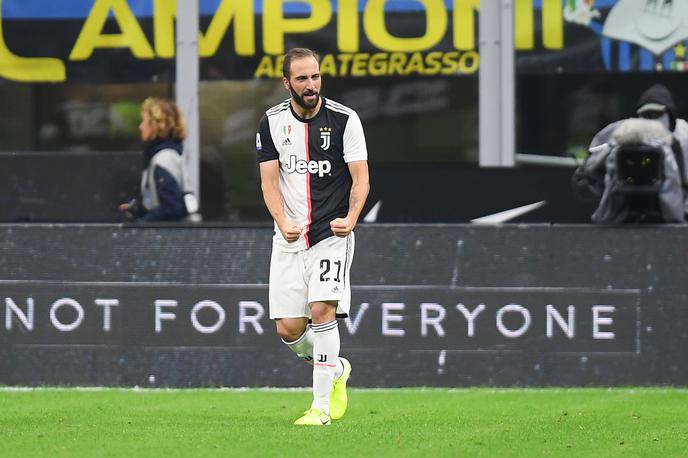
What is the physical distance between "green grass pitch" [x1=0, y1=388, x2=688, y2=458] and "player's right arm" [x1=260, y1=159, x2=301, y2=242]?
1.03 meters

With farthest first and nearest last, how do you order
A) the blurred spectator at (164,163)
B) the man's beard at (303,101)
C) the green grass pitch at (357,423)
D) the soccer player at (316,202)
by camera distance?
the blurred spectator at (164,163), the soccer player at (316,202), the man's beard at (303,101), the green grass pitch at (357,423)

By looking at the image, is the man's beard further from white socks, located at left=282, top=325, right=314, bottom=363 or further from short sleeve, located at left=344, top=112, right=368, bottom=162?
white socks, located at left=282, top=325, right=314, bottom=363

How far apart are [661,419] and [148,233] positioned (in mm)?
4198

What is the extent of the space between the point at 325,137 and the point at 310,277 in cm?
76

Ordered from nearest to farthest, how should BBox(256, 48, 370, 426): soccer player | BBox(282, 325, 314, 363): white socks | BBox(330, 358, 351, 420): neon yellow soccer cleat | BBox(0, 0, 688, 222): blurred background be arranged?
BBox(256, 48, 370, 426): soccer player < BBox(330, 358, 351, 420): neon yellow soccer cleat < BBox(282, 325, 314, 363): white socks < BBox(0, 0, 688, 222): blurred background

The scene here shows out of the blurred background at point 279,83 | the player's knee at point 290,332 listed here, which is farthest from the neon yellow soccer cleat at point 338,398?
the blurred background at point 279,83

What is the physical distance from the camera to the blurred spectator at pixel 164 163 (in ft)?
41.8

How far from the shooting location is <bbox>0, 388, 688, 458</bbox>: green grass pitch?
25.3 ft

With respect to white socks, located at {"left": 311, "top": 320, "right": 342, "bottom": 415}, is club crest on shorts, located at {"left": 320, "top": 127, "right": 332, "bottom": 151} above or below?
above

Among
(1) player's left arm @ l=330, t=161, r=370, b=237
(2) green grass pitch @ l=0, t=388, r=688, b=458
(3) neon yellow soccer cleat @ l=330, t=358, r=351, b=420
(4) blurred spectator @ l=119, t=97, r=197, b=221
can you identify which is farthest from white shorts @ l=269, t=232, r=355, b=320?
(4) blurred spectator @ l=119, t=97, r=197, b=221

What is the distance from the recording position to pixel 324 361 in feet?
28.5

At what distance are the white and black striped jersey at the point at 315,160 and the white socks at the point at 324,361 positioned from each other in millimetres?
465

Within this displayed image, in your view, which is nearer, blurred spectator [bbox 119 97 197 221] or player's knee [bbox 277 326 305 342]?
player's knee [bbox 277 326 305 342]

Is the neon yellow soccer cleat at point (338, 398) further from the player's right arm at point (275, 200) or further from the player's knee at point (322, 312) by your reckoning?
the player's right arm at point (275, 200)
